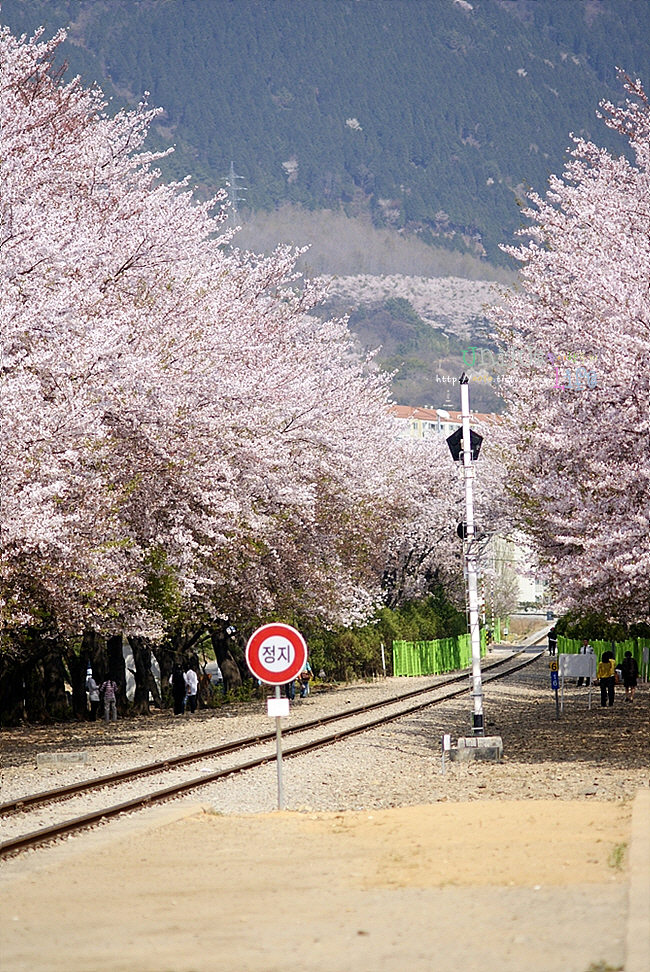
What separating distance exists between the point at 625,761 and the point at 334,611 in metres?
23.6

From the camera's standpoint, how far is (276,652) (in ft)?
50.6

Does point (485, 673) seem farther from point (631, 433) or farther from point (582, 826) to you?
point (582, 826)

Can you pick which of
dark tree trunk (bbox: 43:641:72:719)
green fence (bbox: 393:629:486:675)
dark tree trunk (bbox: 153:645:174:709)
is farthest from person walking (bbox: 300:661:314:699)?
green fence (bbox: 393:629:486:675)

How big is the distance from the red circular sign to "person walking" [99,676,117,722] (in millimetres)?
25201

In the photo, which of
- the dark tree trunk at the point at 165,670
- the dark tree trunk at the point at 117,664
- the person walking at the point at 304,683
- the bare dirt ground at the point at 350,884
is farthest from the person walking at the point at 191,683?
the bare dirt ground at the point at 350,884

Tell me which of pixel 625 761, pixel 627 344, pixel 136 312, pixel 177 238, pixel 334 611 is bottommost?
pixel 625 761

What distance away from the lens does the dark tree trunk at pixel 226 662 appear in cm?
5247

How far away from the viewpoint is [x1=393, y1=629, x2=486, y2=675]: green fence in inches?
2808

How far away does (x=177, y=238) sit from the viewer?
1170 inches

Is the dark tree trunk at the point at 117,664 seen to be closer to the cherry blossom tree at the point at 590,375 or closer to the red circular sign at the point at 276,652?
the cherry blossom tree at the point at 590,375

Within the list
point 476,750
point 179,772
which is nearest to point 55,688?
point 179,772

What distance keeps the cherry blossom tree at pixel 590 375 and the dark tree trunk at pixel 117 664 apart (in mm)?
15763

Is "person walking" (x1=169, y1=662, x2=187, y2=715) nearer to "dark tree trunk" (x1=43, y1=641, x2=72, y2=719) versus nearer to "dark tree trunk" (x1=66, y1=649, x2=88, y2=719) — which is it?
"dark tree trunk" (x1=66, y1=649, x2=88, y2=719)

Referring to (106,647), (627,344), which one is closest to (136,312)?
(627,344)
